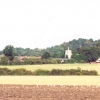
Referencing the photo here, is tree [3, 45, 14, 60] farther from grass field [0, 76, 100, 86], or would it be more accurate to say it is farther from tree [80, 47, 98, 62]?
grass field [0, 76, 100, 86]

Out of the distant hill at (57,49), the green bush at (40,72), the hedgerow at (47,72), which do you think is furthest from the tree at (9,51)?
the distant hill at (57,49)

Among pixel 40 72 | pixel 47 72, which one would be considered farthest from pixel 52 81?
pixel 40 72

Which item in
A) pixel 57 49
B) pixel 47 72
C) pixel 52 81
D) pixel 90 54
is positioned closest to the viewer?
pixel 52 81

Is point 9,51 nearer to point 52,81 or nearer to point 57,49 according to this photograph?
point 52,81

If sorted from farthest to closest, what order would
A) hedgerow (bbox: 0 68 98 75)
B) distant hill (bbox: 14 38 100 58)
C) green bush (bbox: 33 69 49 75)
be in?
distant hill (bbox: 14 38 100 58), green bush (bbox: 33 69 49 75), hedgerow (bbox: 0 68 98 75)

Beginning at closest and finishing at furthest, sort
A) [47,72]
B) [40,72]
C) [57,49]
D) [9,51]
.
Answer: [47,72] < [40,72] < [9,51] < [57,49]

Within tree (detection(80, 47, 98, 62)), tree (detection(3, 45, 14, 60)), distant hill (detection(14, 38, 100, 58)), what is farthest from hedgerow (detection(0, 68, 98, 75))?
distant hill (detection(14, 38, 100, 58))

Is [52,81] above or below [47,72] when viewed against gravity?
below

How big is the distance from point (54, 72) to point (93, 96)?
35.3m

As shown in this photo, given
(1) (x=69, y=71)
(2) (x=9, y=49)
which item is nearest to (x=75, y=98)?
(1) (x=69, y=71)

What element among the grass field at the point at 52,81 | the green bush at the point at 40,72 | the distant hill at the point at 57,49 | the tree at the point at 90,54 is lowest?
the grass field at the point at 52,81

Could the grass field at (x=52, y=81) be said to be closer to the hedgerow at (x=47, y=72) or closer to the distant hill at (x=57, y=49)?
the hedgerow at (x=47, y=72)

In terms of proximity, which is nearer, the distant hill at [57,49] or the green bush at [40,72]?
the green bush at [40,72]

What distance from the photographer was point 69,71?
2532 inches
